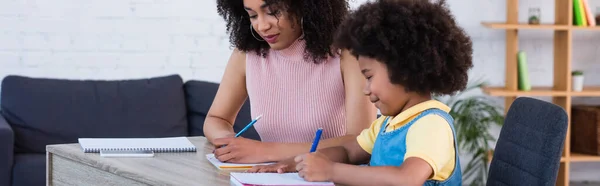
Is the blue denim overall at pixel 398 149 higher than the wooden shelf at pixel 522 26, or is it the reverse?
the wooden shelf at pixel 522 26

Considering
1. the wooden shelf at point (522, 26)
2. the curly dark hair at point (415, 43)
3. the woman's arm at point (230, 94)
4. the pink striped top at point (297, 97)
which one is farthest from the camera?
the wooden shelf at point (522, 26)

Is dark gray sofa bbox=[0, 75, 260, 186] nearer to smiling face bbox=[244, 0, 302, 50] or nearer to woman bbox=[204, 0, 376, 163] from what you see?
woman bbox=[204, 0, 376, 163]

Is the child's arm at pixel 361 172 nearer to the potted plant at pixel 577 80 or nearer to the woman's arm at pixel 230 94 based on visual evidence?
the woman's arm at pixel 230 94

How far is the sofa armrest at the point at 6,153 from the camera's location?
356 centimetres

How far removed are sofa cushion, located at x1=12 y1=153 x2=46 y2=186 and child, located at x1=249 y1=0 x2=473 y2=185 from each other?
226 centimetres

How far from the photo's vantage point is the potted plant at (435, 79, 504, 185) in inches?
179

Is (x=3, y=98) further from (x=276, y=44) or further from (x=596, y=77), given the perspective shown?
(x=596, y=77)

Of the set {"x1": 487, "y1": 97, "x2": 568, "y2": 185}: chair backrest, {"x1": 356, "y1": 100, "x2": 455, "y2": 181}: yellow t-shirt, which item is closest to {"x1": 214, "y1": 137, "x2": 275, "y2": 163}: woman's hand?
{"x1": 356, "y1": 100, "x2": 455, "y2": 181}: yellow t-shirt

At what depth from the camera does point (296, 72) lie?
86.7 inches

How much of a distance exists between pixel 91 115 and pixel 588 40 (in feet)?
9.01

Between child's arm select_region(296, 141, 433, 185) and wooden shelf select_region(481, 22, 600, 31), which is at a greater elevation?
wooden shelf select_region(481, 22, 600, 31)

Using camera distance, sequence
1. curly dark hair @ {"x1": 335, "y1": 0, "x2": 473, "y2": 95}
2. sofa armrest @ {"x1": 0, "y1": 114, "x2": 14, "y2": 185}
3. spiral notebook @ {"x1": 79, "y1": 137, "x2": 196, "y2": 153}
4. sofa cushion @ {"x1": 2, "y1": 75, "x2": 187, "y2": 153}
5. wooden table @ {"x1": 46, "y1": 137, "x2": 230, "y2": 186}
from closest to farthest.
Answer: curly dark hair @ {"x1": 335, "y1": 0, "x2": 473, "y2": 95} < wooden table @ {"x1": 46, "y1": 137, "x2": 230, "y2": 186} < spiral notebook @ {"x1": 79, "y1": 137, "x2": 196, "y2": 153} < sofa armrest @ {"x1": 0, "y1": 114, "x2": 14, "y2": 185} < sofa cushion @ {"x1": 2, "y1": 75, "x2": 187, "y2": 153}

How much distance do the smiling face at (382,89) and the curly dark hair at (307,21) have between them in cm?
47

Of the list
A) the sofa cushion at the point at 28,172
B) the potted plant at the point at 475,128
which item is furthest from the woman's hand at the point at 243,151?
the potted plant at the point at 475,128
